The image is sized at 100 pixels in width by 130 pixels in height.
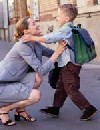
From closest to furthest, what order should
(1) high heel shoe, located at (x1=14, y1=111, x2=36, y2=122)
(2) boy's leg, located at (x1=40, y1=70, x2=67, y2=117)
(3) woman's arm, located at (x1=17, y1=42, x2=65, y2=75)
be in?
(3) woman's arm, located at (x1=17, y1=42, x2=65, y2=75)
(1) high heel shoe, located at (x1=14, y1=111, x2=36, y2=122)
(2) boy's leg, located at (x1=40, y1=70, x2=67, y2=117)

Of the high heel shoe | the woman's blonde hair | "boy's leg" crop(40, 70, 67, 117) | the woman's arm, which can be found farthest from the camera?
"boy's leg" crop(40, 70, 67, 117)

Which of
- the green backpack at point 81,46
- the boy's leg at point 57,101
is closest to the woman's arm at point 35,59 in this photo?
the green backpack at point 81,46

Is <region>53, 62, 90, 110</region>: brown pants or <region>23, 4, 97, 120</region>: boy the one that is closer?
<region>23, 4, 97, 120</region>: boy

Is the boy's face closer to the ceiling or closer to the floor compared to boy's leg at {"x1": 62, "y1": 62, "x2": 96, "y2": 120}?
closer to the ceiling

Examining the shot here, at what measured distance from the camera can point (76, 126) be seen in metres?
6.68

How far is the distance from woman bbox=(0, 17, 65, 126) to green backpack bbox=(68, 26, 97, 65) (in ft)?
0.76

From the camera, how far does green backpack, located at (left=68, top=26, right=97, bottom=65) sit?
6.82 m

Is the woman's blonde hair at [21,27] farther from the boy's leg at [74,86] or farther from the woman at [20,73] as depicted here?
the boy's leg at [74,86]

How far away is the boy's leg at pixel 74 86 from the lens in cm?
689

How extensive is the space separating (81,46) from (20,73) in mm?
876

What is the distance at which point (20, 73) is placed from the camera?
6695mm

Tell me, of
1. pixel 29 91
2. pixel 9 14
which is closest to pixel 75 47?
pixel 29 91

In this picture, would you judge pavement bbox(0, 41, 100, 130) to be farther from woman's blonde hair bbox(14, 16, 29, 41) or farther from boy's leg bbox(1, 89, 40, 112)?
woman's blonde hair bbox(14, 16, 29, 41)

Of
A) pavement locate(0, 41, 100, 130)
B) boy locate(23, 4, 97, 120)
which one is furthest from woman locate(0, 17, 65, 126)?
pavement locate(0, 41, 100, 130)
